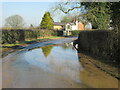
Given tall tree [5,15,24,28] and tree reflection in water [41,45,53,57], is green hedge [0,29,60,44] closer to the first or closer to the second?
tree reflection in water [41,45,53,57]

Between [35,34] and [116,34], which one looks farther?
[35,34]

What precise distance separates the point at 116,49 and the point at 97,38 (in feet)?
9.61

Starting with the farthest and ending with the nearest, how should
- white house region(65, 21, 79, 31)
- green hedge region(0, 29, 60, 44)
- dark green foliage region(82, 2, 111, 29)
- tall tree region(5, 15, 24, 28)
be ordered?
white house region(65, 21, 79, 31), tall tree region(5, 15, 24, 28), green hedge region(0, 29, 60, 44), dark green foliage region(82, 2, 111, 29)

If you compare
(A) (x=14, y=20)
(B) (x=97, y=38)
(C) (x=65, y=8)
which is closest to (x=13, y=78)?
(B) (x=97, y=38)

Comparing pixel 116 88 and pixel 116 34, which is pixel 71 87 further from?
pixel 116 34

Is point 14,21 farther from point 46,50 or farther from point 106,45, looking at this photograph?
point 106,45

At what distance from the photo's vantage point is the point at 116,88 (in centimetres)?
479

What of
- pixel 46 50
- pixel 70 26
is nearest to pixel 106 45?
pixel 46 50

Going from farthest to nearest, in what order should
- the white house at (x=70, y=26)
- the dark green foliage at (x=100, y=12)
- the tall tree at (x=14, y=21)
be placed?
the white house at (x=70, y=26) → the tall tree at (x=14, y=21) → the dark green foliage at (x=100, y=12)

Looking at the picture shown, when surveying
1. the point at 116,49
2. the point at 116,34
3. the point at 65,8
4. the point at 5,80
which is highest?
the point at 65,8

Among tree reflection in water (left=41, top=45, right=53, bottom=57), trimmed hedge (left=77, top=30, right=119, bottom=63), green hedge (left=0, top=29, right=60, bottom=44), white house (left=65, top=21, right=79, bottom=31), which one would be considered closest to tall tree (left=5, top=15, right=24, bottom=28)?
green hedge (left=0, top=29, right=60, bottom=44)

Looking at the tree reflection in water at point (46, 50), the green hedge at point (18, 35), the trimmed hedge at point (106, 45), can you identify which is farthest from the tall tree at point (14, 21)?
the trimmed hedge at point (106, 45)

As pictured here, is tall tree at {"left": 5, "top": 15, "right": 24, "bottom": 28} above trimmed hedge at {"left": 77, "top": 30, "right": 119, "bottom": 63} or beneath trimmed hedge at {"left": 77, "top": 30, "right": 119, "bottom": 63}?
above

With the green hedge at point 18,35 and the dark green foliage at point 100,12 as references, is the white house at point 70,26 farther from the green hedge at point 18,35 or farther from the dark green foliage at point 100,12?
the dark green foliage at point 100,12
